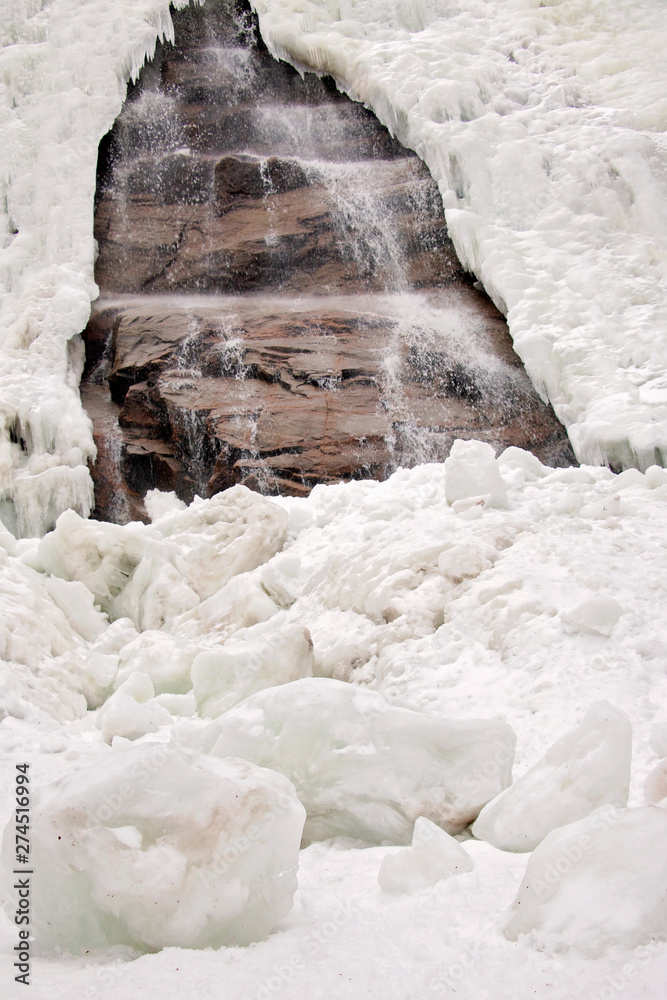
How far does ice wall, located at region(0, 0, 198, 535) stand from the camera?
9.02m

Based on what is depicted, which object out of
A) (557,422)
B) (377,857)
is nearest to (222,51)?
(557,422)

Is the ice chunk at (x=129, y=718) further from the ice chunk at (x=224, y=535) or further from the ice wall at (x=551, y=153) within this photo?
the ice wall at (x=551, y=153)

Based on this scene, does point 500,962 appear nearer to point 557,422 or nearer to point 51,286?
point 557,422

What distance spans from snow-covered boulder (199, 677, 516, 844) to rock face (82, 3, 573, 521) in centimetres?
661

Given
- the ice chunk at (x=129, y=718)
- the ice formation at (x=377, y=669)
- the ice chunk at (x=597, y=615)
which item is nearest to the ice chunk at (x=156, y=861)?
the ice formation at (x=377, y=669)

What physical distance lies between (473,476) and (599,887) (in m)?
3.97

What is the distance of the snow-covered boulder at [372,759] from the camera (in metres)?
2.38

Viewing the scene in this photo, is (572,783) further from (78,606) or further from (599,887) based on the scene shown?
(78,606)

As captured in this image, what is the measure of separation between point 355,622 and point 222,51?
1394 centimetres

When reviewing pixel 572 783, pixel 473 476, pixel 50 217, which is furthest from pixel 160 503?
pixel 572 783

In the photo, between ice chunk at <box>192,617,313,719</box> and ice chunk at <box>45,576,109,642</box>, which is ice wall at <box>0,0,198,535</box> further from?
ice chunk at <box>192,617,313,719</box>

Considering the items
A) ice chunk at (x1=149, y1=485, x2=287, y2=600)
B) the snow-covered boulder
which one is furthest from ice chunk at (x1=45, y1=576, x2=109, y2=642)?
the snow-covered boulder

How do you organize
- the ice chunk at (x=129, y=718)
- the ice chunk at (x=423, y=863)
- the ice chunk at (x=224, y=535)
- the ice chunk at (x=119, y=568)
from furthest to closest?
1. the ice chunk at (x=224, y=535)
2. the ice chunk at (x=119, y=568)
3. the ice chunk at (x=129, y=718)
4. the ice chunk at (x=423, y=863)

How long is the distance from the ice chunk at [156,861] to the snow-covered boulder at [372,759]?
0.64 metres
